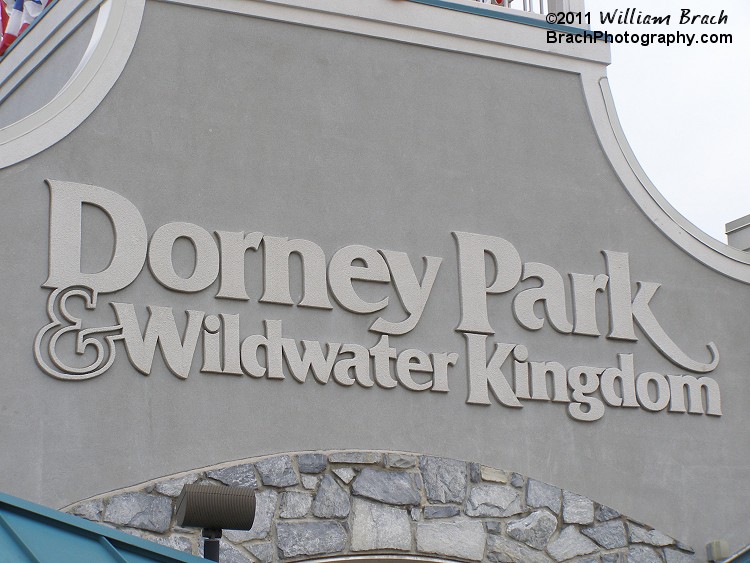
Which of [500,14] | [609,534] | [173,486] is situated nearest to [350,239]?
[173,486]

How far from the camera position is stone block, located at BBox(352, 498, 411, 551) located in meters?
8.93

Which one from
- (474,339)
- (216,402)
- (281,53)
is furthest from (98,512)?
(281,53)

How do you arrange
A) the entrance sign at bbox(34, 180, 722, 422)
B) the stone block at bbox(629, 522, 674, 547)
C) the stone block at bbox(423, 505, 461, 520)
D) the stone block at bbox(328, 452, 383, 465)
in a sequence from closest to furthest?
the entrance sign at bbox(34, 180, 722, 422) → the stone block at bbox(328, 452, 383, 465) → the stone block at bbox(423, 505, 461, 520) → the stone block at bbox(629, 522, 674, 547)

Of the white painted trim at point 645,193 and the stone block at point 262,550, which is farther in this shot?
the white painted trim at point 645,193

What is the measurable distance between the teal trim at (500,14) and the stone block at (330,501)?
12.9 ft

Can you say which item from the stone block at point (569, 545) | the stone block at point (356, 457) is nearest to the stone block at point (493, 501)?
the stone block at point (569, 545)

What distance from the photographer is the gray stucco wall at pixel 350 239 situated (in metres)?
8.59

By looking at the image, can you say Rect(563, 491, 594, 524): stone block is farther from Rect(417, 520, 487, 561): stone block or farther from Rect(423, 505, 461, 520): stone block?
Rect(423, 505, 461, 520): stone block

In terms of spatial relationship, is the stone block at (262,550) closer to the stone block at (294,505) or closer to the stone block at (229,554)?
the stone block at (229,554)

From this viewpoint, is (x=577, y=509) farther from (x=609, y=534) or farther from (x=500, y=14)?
(x=500, y=14)

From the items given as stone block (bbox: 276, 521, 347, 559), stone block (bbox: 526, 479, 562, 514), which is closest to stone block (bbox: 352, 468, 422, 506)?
stone block (bbox: 276, 521, 347, 559)

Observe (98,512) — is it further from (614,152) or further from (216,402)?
(614,152)

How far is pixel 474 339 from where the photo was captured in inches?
385

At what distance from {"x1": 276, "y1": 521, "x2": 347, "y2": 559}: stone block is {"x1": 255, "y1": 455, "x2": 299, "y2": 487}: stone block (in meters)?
0.28
